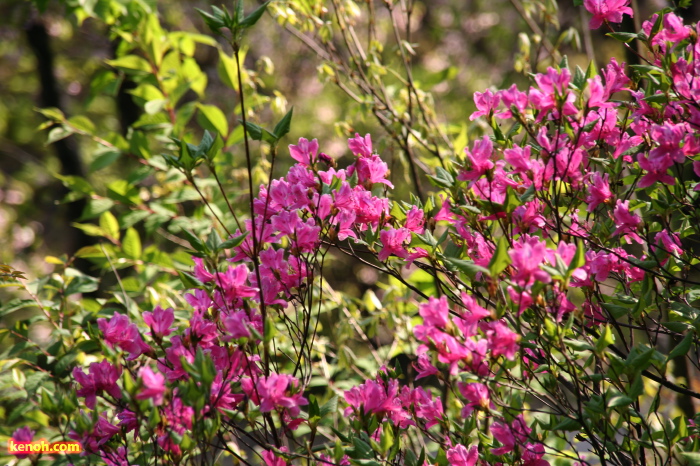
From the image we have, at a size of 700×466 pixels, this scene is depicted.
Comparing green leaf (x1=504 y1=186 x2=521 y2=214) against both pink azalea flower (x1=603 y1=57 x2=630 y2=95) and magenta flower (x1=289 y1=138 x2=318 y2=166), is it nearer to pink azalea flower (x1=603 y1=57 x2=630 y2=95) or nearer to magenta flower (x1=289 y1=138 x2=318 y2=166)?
pink azalea flower (x1=603 y1=57 x2=630 y2=95)

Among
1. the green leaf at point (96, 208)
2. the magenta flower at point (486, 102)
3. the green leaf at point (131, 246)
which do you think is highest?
the magenta flower at point (486, 102)

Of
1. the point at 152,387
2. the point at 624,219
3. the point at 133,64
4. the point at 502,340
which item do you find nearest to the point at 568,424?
the point at 502,340

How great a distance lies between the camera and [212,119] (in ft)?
6.99

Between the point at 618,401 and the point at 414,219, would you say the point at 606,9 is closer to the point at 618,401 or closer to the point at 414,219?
the point at 414,219

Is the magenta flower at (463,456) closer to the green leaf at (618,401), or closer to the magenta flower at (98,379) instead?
the green leaf at (618,401)

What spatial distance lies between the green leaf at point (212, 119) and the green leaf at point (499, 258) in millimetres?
1433

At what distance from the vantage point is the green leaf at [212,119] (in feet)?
6.98

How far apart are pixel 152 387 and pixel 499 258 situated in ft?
1.83

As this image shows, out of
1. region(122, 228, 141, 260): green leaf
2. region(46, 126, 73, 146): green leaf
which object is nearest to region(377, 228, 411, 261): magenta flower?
region(122, 228, 141, 260): green leaf

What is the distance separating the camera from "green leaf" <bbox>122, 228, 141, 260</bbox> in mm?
2162

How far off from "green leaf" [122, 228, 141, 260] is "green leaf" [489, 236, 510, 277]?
1.58m

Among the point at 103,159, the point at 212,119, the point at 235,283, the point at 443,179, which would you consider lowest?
the point at 103,159

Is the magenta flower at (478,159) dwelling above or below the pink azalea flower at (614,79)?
below

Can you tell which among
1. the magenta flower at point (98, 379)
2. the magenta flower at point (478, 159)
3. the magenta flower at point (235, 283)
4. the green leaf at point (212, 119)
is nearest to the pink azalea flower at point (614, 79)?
the magenta flower at point (478, 159)
